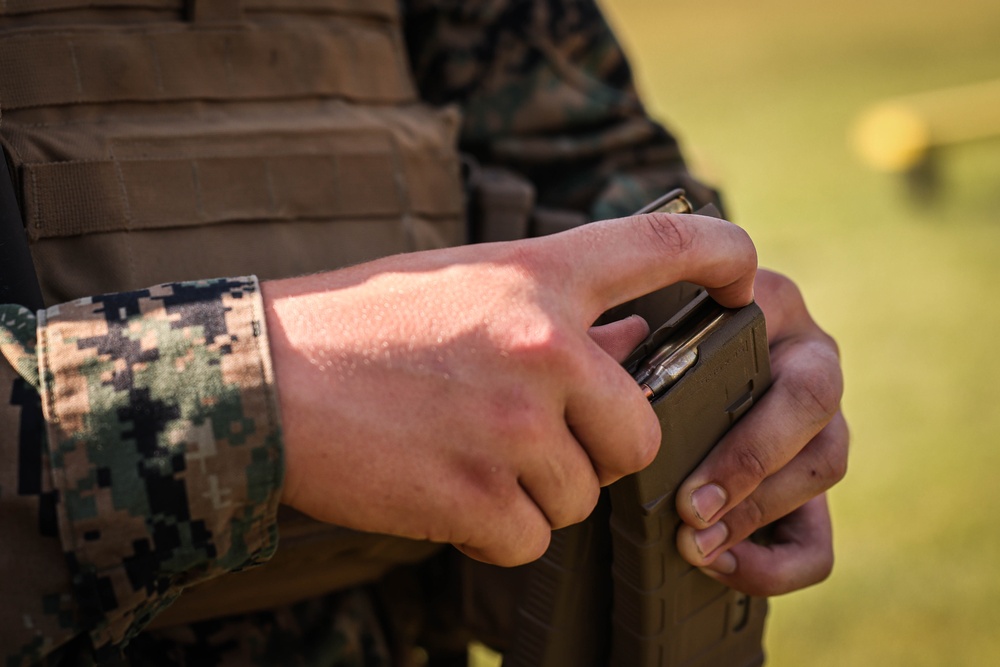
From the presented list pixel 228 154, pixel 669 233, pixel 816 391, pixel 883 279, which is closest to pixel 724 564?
pixel 816 391

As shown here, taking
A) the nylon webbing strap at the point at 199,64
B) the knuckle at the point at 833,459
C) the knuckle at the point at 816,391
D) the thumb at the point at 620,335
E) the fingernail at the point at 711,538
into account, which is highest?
the nylon webbing strap at the point at 199,64

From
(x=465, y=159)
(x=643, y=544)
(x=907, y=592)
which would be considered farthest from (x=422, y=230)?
(x=907, y=592)

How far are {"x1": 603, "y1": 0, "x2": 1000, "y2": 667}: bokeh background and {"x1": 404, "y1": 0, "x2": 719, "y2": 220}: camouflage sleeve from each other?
1.70 feet

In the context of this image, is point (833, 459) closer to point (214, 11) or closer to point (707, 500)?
point (707, 500)

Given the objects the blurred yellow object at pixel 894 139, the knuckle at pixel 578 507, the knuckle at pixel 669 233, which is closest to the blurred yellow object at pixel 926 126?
the blurred yellow object at pixel 894 139

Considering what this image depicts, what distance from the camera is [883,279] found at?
5.01 meters

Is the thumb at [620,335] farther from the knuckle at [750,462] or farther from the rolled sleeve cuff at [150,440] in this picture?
the rolled sleeve cuff at [150,440]

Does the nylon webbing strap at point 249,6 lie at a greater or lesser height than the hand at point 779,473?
greater

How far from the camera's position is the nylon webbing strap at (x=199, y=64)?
3.55 feet

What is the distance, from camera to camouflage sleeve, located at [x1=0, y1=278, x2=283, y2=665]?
72cm

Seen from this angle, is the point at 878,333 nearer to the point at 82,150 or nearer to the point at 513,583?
the point at 513,583

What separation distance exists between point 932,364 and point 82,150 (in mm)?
3965

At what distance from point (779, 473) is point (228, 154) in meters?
0.80

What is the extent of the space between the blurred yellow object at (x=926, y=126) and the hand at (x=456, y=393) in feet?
20.9
